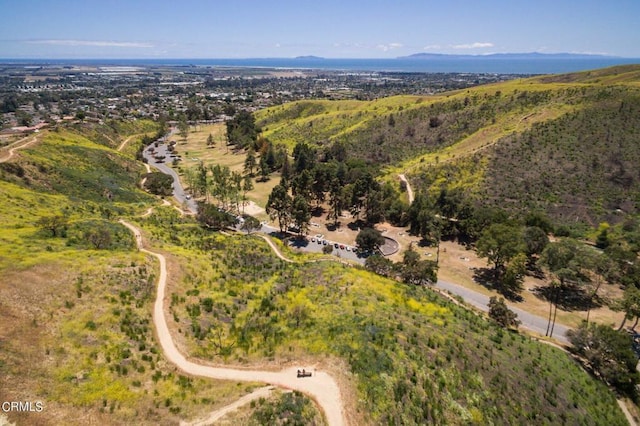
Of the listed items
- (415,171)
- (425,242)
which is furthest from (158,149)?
(425,242)

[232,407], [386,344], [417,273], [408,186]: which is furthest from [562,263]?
[232,407]

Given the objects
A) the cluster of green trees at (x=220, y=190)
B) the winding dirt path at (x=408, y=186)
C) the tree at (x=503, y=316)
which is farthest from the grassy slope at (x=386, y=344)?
the winding dirt path at (x=408, y=186)

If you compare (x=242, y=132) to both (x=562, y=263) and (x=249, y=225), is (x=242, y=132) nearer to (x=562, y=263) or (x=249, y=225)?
(x=249, y=225)

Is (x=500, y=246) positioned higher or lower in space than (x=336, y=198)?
lower

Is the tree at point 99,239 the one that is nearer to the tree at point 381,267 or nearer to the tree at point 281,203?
the tree at point 281,203

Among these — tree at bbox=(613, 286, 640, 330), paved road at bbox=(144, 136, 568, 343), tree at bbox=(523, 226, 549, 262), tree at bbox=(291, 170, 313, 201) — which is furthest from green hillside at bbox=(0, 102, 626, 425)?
tree at bbox=(291, 170, 313, 201)

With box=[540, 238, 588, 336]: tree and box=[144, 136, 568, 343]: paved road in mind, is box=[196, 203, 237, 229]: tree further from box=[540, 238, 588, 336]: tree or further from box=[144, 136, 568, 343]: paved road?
box=[540, 238, 588, 336]: tree
